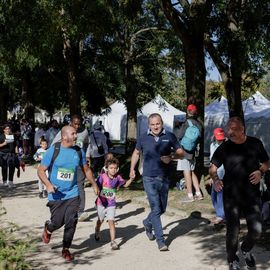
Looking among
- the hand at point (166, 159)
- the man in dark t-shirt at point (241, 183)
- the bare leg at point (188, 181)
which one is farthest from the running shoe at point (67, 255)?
the bare leg at point (188, 181)

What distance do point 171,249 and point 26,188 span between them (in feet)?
23.4

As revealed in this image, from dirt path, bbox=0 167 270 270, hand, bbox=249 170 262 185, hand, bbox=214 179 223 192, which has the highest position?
hand, bbox=249 170 262 185

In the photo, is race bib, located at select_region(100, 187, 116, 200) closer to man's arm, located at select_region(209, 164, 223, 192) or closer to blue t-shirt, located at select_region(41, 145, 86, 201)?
blue t-shirt, located at select_region(41, 145, 86, 201)

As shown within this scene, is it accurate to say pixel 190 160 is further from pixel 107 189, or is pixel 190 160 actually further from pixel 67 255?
pixel 67 255

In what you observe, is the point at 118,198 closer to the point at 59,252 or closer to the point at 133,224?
the point at 133,224

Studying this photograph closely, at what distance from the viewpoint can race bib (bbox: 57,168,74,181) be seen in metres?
6.29

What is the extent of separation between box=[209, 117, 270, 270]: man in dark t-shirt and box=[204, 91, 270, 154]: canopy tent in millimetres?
13364

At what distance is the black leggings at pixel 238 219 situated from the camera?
547 cm

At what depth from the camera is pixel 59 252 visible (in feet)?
21.5

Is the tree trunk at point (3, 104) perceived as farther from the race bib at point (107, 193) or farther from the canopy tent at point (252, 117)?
the race bib at point (107, 193)

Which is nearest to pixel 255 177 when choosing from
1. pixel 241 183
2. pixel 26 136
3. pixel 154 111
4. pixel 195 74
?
pixel 241 183

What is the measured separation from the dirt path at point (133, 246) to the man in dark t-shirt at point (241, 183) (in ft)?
1.81

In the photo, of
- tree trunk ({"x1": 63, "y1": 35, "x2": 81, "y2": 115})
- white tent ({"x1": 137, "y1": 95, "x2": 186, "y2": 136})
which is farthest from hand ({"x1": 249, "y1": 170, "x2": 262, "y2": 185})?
white tent ({"x1": 137, "y1": 95, "x2": 186, "y2": 136})

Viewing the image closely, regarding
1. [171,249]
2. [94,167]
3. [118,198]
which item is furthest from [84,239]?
[94,167]
